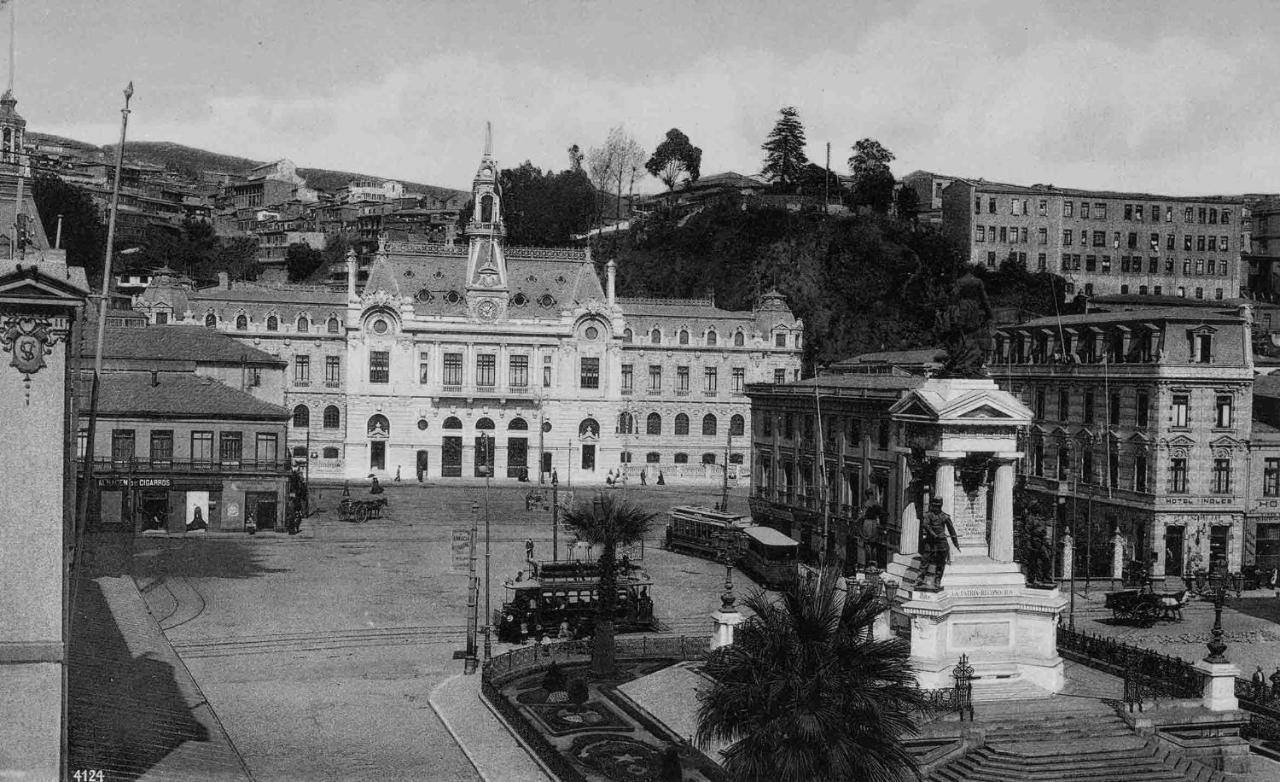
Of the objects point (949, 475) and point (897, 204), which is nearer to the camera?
point (949, 475)

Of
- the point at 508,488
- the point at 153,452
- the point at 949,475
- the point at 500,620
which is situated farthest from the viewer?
the point at 508,488

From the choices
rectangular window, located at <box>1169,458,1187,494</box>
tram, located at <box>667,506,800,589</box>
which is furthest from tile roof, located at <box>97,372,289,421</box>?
rectangular window, located at <box>1169,458,1187,494</box>

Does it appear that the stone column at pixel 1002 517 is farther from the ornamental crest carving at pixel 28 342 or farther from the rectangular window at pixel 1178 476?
the rectangular window at pixel 1178 476

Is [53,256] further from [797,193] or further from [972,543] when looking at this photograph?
[797,193]

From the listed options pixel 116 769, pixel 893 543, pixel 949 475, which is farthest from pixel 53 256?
pixel 893 543

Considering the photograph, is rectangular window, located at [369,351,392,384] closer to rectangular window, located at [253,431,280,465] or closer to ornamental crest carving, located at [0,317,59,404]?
rectangular window, located at [253,431,280,465]

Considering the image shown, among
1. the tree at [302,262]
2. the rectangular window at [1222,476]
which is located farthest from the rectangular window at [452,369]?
the tree at [302,262]
